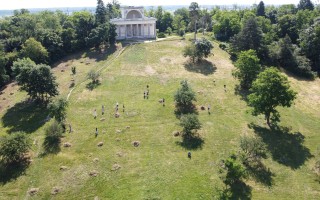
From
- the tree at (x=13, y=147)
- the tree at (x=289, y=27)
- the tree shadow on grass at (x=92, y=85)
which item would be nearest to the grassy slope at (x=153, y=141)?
the tree shadow on grass at (x=92, y=85)

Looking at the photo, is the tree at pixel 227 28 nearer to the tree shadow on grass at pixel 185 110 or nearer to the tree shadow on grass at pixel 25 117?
the tree shadow on grass at pixel 185 110

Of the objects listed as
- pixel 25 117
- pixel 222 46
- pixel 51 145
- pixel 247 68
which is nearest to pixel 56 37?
pixel 25 117

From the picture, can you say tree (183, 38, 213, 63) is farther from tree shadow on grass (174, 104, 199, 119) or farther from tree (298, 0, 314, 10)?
tree (298, 0, 314, 10)

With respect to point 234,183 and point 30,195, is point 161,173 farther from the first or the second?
point 30,195

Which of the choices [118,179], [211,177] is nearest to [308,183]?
[211,177]

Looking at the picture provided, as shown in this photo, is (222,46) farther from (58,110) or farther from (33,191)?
(33,191)

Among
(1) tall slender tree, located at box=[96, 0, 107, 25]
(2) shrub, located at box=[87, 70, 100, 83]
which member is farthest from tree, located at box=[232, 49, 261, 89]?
(1) tall slender tree, located at box=[96, 0, 107, 25]
